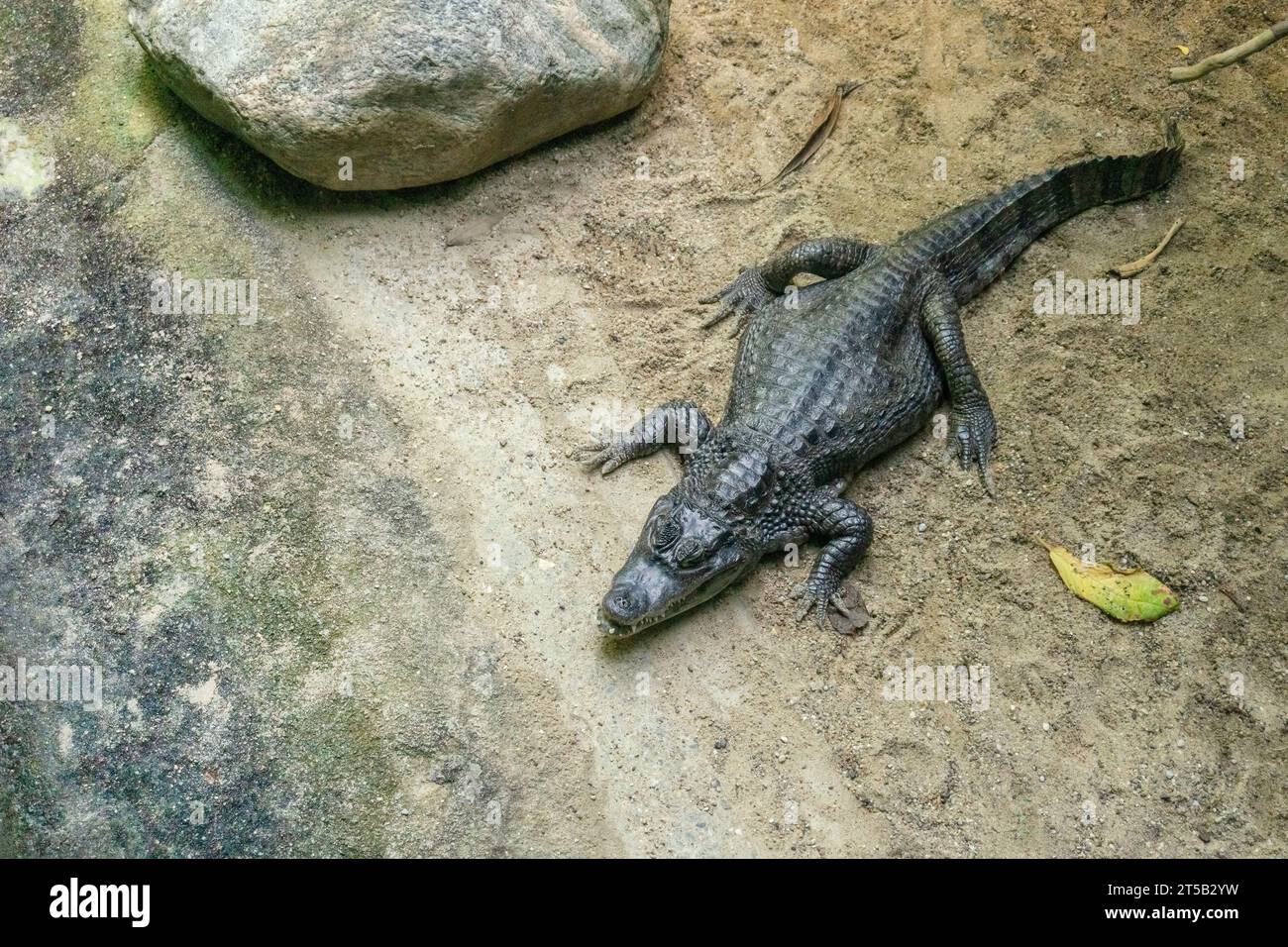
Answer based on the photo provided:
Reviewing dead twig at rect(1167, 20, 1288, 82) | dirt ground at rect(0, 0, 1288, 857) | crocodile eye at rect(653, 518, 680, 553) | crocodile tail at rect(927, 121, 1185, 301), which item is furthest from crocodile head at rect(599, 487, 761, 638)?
dead twig at rect(1167, 20, 1288, 82)

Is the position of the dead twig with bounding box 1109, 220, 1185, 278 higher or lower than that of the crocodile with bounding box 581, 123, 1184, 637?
higher

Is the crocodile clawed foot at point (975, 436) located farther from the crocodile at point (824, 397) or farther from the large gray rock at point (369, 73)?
the large gray rock at point (369, 73)

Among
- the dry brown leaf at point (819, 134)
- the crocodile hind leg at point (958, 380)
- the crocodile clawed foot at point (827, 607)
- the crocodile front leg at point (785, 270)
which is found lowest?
the crocodile clawed foot at point (827, 607)

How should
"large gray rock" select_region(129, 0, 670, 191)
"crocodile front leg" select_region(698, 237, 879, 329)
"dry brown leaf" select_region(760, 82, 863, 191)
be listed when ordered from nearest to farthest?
"large gray rock" select_region(129, 0, 670, 191) → "crocodile front leg" select_region(698, 237, 879, 329) → "dry brown leaf" select_region(760, 82, 863, 191)

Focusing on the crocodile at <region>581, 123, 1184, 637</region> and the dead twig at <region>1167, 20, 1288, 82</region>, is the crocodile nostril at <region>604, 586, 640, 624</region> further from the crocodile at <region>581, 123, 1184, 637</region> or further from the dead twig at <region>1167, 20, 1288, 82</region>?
the dead twig at <region>1167, 20, 1288, 82</region>

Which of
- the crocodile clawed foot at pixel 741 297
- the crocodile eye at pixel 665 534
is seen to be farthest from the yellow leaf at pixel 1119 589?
the crocodile clawed foot at pixel 741 297

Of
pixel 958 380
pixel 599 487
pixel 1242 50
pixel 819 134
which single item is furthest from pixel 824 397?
pixel 1242 50
